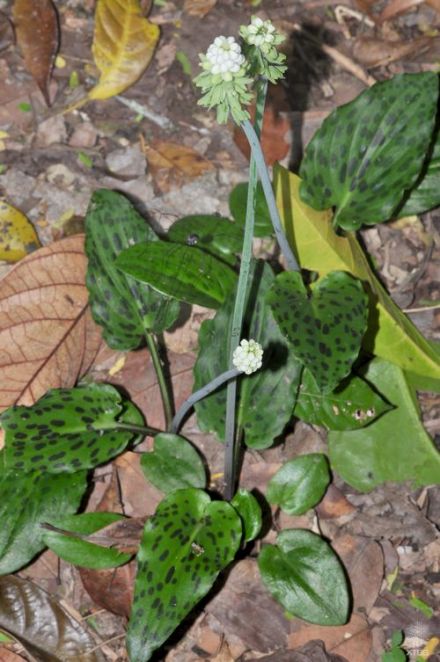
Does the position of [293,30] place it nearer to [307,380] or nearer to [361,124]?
[361,124]

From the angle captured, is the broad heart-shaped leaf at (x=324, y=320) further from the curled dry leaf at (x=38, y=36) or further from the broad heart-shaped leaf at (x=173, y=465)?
the curled dry leaf at (x=38, y=36)

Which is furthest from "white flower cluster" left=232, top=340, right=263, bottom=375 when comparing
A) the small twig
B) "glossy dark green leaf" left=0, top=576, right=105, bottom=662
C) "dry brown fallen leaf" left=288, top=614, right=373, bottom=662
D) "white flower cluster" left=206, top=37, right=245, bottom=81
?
the small twig

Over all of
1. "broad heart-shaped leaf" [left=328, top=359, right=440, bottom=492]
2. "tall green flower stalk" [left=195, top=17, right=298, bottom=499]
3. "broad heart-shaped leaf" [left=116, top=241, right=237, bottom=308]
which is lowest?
"broad heart-shaped leaf" [left=328, top=359, right=440, bottom=492]

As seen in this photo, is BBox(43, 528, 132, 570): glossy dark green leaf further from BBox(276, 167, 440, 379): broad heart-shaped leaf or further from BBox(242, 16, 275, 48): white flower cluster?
BBox(242, 16, 275, 48): white flower cluster

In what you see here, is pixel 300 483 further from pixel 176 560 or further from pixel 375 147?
pixel 375 147

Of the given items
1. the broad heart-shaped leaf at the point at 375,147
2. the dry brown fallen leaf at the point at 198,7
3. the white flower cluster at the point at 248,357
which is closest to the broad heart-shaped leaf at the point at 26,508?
the white flower cluster at the point at 248,357

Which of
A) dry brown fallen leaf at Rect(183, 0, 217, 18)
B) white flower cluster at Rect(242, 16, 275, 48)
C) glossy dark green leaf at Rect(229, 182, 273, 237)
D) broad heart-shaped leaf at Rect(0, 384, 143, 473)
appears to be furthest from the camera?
dry brown fallen leaf at Rect(183, 0, 217, 18)
